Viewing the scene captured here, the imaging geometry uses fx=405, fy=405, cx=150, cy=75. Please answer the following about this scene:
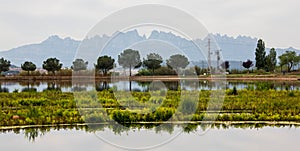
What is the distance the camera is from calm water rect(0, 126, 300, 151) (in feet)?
25.6

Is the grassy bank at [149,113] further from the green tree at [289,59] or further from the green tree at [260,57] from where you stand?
the green tree at [289,59]

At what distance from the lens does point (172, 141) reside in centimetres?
841

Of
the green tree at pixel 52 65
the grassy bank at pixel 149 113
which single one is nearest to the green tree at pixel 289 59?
the green tree at pixel 52 65

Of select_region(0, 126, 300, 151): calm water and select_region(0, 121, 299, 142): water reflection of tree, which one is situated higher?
select_region(0, 121, 299, 142): water reflection of tree

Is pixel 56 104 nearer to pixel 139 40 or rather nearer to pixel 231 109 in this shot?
pixel 139 40

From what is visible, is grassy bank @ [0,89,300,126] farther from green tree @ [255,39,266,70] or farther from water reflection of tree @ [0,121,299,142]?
green tree @ [255,39,266,70]

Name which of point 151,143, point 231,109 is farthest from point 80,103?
point 151,143

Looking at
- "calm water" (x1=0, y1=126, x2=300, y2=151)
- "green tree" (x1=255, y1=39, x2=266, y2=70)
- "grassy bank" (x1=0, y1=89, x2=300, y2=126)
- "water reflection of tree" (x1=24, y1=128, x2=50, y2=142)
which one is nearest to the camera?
"calm water" (x1=0, y1=126, x2=300, y2=151)

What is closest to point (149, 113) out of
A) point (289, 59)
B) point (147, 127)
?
point (147, 127)

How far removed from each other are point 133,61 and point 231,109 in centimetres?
1016

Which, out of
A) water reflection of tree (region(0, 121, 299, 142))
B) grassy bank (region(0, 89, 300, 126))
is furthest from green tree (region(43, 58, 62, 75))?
water reflection of tree (region(0, 121, 299, 142))

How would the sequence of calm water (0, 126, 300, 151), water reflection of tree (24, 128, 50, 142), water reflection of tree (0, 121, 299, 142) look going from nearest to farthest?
calm water (0, 126, 300, 151)
water reflection of tree (24, 128, 50, 142)
water reflection of tree (0, 121, 299, 142)

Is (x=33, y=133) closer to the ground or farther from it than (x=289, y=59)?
closer to the ground

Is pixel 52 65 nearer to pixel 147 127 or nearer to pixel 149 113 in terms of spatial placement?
pixel 149 113
